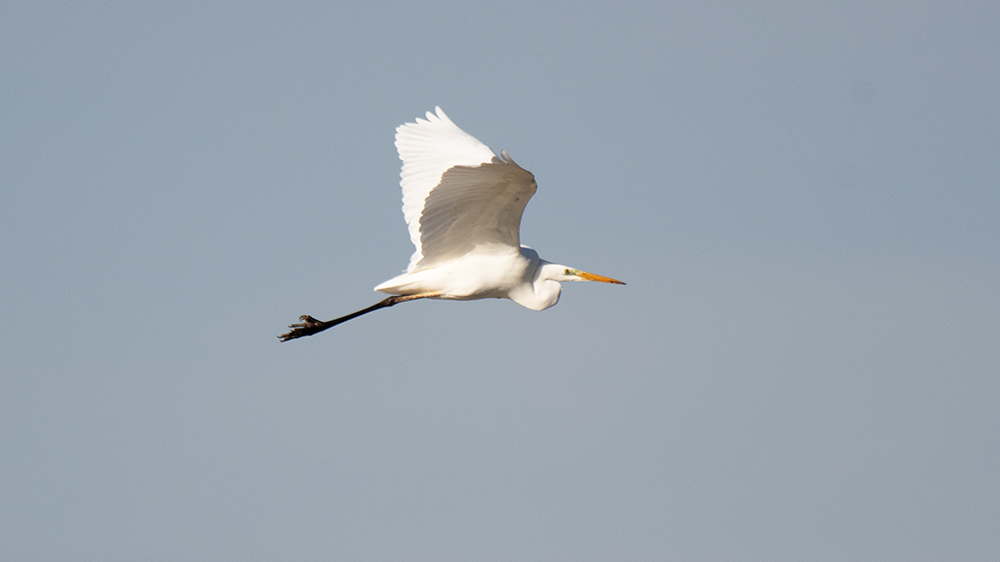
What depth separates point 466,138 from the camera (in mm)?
13727

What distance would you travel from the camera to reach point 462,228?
12.2 metres

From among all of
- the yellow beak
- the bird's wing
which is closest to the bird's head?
the yellow beak

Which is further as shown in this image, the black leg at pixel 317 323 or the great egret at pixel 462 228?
the black leg at pixel 317 323

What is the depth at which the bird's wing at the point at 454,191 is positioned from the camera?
11016 millimetres

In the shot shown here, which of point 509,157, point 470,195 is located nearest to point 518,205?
point 470,195

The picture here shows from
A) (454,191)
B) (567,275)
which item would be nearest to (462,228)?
(454,191)

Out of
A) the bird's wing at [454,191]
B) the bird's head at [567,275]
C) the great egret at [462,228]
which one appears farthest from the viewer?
the bird's head at [567,275]

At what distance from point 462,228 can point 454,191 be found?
97 cm

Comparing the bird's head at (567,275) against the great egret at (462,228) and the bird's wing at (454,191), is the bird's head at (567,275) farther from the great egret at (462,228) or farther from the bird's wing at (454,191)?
the bird's wing at (454,191)

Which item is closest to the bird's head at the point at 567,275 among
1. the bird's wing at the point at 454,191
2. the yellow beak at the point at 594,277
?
the yellow beak at the point at 594,277

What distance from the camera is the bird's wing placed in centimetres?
1102

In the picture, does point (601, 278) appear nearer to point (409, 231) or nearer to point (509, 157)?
point (409, 231)

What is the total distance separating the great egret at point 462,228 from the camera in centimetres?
1123

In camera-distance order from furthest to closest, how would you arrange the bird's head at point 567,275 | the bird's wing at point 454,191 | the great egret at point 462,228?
1. the bird's head at point 567,275
2. the great egret at point 462,228
3. the bird's wing at point 454,191
